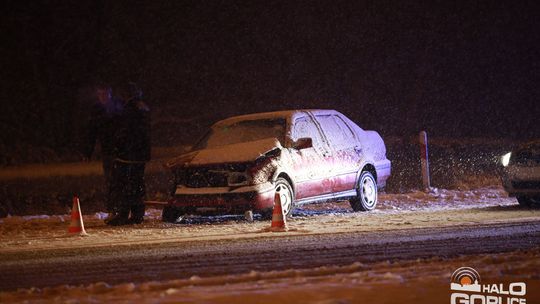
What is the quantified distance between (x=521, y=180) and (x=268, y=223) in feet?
12.6

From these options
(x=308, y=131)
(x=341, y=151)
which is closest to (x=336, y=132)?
(x=341, y=151)

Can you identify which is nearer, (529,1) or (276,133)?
(276,133)

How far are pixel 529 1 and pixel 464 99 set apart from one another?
11526 mm

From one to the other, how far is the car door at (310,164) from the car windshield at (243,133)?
0.28m

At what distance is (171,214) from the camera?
12.9 metres

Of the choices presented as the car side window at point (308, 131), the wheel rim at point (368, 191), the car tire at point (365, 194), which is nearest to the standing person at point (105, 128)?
the car side window at point (308, 131)

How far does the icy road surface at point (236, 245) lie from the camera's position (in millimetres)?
7594

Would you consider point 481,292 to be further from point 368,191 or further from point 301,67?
point 301,67

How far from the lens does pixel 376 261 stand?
8.09 m

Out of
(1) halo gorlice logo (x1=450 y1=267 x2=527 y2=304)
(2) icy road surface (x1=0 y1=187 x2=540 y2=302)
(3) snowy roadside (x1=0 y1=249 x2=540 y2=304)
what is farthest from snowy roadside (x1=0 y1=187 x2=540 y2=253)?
(1) halo gorlice logo (x1=450 y1=267 x2=527 y2=304)

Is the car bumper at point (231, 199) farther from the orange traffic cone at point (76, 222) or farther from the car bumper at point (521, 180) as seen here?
the car bumper at point (521, 180)

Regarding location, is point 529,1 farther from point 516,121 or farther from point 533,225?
point 533,225

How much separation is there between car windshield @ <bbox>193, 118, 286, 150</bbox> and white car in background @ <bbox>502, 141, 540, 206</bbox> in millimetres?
3430

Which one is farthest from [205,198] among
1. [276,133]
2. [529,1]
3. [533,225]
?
[529,1]
